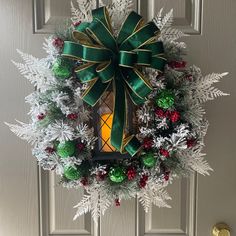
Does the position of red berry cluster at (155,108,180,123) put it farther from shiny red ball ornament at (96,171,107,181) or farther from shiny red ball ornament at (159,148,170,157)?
shiny red ball ornament at (96,171,107,181)

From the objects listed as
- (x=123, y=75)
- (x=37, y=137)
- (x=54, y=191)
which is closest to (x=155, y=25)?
(x=123, y=75)

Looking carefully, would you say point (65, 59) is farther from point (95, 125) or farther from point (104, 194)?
point (104, 194)

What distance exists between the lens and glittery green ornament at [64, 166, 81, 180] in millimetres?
1004

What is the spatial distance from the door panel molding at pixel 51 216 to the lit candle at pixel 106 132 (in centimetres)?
24

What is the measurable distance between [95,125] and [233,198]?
0.50 meters

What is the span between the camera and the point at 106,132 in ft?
3.41

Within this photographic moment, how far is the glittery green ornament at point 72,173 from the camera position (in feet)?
3.29

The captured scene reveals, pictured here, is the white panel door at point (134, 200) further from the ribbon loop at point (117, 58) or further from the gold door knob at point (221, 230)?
the ribbon loop at point (117, 58)

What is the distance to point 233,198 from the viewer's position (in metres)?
1.23

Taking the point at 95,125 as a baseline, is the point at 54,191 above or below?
below

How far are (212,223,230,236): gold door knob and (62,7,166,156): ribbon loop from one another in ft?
1.50

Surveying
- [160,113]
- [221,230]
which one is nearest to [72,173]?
[160,113]

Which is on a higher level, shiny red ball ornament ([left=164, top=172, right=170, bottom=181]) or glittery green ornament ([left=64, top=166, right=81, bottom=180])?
glittery green ornament ([left=64, top=166, right=81, bottom=180])

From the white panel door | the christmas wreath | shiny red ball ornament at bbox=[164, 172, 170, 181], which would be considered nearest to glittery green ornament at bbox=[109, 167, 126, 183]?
the christmas wreath
